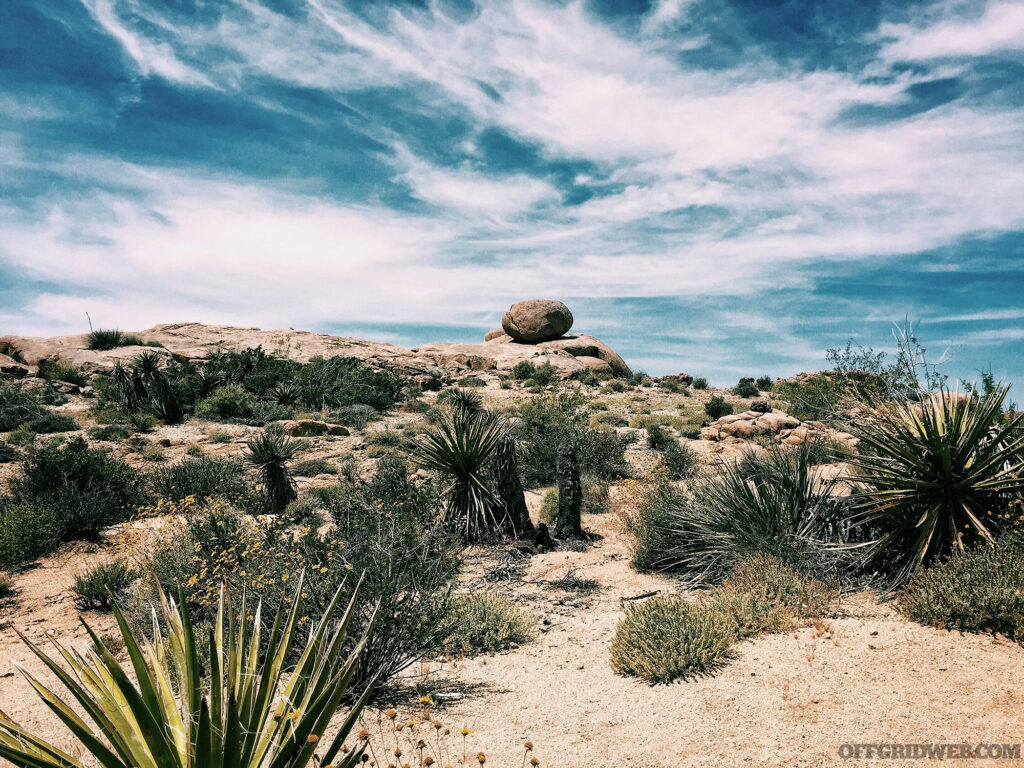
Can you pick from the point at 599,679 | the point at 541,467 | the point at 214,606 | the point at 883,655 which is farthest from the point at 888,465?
the point at 541,467

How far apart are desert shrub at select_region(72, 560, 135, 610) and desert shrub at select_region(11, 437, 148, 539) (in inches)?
123

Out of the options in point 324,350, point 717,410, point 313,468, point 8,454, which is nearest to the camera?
point 8,454

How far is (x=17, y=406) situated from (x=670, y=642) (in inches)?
935

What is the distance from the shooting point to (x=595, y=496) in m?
13.6

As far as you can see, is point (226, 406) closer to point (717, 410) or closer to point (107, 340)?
point (107, 340)

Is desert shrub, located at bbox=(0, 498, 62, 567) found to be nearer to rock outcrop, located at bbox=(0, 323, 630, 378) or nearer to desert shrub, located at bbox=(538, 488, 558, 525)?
desert shrub, located at bbox=(538, 488, 558, 525)

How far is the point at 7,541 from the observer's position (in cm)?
973

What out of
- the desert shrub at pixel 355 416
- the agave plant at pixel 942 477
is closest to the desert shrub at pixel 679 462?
the agave plant at pixel 942 477

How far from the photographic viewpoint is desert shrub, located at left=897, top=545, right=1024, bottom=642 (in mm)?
4984

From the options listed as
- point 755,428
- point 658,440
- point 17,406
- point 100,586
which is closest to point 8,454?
point 17,406

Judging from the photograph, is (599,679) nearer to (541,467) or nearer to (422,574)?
(422,574)

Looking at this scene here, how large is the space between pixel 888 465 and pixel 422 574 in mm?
5570

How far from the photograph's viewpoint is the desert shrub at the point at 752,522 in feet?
24.1

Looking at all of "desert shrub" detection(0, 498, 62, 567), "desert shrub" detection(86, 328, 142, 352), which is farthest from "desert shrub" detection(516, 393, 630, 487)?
"desert shrub" detection(86, 328, 142, 352)
